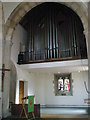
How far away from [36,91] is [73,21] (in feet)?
17.1

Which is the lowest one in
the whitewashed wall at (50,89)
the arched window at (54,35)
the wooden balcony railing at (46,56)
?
the whitewashed wall at (50,89)

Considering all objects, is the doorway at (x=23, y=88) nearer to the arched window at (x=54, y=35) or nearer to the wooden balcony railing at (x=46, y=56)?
the wooden balcony railing at (x=46, y=56)

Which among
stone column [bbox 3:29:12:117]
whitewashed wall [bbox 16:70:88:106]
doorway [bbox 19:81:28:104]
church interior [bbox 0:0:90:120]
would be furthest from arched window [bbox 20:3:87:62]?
stone column [bbox 3:29:12:117]

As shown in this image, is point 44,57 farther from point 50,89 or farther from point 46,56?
point 50,89

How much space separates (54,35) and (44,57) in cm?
118

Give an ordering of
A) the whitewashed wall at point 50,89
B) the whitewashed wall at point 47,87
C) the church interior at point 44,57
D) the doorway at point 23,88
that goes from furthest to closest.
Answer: the whitewashed wall at point 50,89 < the whitewashed wall at point 47,87 < the doorway at point 23,88 < the church interior at point 44,57

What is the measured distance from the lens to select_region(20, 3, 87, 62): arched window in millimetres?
6758

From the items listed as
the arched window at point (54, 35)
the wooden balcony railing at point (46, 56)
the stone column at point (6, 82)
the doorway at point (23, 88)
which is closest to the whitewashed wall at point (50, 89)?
the doorway at point (23, 88)

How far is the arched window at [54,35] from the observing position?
266 inches

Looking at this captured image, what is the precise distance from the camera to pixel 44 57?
711cm

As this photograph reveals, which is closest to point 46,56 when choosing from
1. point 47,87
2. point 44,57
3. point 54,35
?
point 44,57

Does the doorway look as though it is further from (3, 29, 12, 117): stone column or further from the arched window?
(3, 29, 12, 117): stone column

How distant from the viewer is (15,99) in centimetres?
721

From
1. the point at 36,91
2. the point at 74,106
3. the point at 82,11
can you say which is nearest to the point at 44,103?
the point at 36,91
